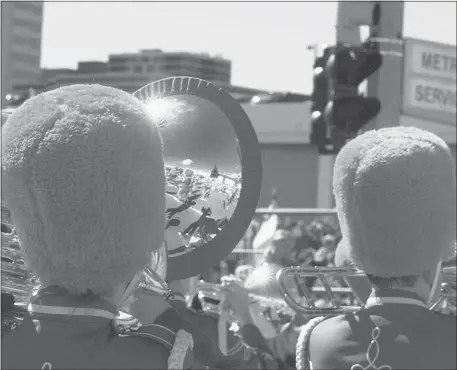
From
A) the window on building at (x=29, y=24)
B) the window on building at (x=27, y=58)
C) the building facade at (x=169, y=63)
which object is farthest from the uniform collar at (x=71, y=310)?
the building facade at (x=169, y=63)

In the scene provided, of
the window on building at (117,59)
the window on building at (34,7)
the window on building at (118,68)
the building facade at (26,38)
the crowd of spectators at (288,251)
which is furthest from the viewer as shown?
the window on building at (117,59)

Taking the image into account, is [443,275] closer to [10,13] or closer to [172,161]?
[172,161]

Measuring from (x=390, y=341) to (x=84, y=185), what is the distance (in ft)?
3.04

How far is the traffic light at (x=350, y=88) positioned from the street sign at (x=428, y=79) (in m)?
1.86

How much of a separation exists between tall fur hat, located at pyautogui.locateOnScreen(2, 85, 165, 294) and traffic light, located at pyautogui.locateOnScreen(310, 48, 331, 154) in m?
6.60

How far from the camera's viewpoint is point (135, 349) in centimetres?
206

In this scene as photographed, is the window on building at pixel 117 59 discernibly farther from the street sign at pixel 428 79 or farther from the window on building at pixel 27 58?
the window on building at pixel 27 58

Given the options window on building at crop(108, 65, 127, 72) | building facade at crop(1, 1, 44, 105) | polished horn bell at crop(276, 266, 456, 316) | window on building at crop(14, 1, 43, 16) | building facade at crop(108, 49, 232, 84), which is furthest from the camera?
window on building at crop(108, 65, 127, 72)

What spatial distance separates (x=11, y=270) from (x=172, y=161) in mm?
652

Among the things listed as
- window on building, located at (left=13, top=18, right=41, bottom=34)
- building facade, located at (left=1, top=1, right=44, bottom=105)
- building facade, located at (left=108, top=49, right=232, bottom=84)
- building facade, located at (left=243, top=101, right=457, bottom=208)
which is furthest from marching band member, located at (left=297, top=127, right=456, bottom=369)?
building facade, located at (left=243, top=101, right=457, bottom=208)

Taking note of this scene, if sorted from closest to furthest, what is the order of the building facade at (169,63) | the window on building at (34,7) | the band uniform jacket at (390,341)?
the band uniform jacket at (390,341) → the window on building at (34,7) → the building facade at (169,63)

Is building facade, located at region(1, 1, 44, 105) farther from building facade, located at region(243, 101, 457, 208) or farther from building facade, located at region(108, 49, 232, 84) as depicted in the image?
building facade, located at region(243, 101, 457, 208)

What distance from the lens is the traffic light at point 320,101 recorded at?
28.4ft

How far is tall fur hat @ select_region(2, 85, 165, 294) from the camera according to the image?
204cm
